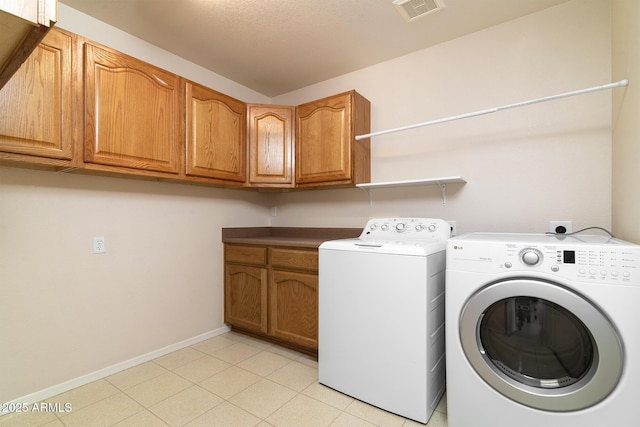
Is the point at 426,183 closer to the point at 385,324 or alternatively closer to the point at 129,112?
the point at 385,324

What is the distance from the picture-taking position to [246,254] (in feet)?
8.21

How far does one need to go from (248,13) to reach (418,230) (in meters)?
1.74

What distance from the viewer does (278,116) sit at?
8.41 ft

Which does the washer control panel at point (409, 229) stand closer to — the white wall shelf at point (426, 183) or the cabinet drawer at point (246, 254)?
the white wall shelf at point (426, 183)

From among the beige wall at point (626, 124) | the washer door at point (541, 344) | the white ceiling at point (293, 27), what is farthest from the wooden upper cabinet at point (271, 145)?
the beige wall at point (626, 124)

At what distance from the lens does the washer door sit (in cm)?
110

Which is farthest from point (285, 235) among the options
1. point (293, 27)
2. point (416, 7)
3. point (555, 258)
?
point (555, 258)

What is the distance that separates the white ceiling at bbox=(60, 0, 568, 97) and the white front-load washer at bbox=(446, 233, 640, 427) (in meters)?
1.50

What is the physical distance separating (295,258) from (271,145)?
101 cm

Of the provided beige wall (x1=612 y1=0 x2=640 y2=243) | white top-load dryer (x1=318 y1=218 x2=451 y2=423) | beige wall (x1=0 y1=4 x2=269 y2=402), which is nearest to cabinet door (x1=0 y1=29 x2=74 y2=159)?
beige wall (x1=0 y1=4 x2=269 y2=402)

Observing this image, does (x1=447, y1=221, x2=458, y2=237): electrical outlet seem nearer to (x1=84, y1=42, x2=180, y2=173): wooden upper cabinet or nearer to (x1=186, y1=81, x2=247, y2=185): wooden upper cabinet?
(x1=186, y1=81, x2=247, y2=185): wooden upper cabinet

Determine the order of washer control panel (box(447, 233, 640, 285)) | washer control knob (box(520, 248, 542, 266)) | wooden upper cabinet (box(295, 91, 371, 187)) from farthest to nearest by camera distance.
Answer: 1. wooden upper cabinet (box(295, 91, 371, 187))
2. washer control knob (box(520, 248, 542, 266))
3. washer control panel (box(447, 233, 640, 285))

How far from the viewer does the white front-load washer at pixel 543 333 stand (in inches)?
42.3

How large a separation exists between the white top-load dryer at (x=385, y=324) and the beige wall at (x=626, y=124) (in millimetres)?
800
